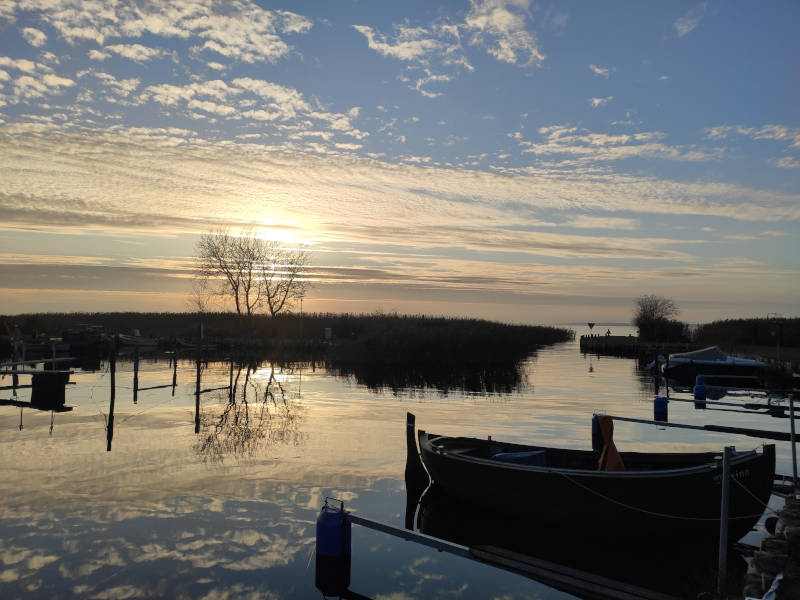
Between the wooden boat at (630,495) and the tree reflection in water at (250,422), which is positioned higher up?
the wooden boat at (630,495)

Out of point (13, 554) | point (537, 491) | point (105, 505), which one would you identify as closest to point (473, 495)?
point (537, 491)

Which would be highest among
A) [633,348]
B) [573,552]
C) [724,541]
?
[633,348]

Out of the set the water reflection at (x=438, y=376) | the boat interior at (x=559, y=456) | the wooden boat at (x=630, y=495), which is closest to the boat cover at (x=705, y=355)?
the water reflection at (x=438, y=376)

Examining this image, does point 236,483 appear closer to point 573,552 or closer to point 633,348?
point 573,552

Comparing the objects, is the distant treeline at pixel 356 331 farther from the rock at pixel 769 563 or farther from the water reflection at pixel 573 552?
the rock at pixel 769 563

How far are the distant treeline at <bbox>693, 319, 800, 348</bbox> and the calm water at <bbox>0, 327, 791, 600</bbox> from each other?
58.5 meters

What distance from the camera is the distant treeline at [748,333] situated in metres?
82.3

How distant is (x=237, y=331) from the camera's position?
8650 cm

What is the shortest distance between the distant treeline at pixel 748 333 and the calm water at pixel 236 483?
192ft

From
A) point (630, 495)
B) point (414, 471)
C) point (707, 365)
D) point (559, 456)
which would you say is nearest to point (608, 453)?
point (630, 495)

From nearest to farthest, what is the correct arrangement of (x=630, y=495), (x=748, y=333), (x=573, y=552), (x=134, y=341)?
(x=573, y=552) → (x=630, y=495) → (x=134, y=341) → (x=748, y=333)

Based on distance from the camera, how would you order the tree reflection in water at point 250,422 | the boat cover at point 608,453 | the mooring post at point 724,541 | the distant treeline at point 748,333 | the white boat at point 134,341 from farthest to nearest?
the distant treeline at point 748,333, the white boat at point 134,341, the tree reflection in water at point 250,422, the boat cover at point 608,453, the mooring post at point 724,541

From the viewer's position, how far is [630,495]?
1280cm

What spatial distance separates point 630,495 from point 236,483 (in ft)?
30.8
